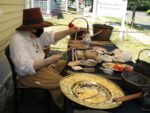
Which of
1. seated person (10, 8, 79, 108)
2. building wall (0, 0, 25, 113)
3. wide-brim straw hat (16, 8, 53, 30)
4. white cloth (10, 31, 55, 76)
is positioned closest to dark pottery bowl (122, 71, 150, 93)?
seated person (10, 8, 79, 108)

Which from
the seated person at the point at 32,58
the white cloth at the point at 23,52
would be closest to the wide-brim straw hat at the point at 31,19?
the seated person at the point at 32,58

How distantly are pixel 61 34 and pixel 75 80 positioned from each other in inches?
52.6

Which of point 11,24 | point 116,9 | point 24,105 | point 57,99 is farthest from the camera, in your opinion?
point 116,9

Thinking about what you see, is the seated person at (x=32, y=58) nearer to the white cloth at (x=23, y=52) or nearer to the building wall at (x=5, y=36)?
the white cloth at (x=23, y=52)

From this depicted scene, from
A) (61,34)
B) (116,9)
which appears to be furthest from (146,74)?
(116,9)

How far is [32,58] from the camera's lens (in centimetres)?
242

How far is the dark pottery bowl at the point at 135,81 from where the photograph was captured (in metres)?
1.73

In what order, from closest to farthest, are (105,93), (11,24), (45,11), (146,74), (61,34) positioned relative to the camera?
(105,93), (146,74), (61,34), (11,24), (45,11)

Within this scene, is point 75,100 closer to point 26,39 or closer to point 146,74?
point 146,74

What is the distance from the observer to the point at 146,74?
2.03 metres

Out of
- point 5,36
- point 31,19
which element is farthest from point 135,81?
point 5,36

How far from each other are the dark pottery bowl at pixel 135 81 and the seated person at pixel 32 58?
2.09 feet

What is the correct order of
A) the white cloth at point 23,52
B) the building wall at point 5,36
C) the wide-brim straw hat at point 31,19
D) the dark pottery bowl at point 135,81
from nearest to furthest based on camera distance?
1. the dark pottery bowl at point 135,81
2. the white cloth at point 23,52
3. the wide-brim straw hat at point 31,19
4. the building wall at point 5,36

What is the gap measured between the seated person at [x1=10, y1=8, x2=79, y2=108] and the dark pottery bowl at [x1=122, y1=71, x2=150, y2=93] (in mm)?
638
